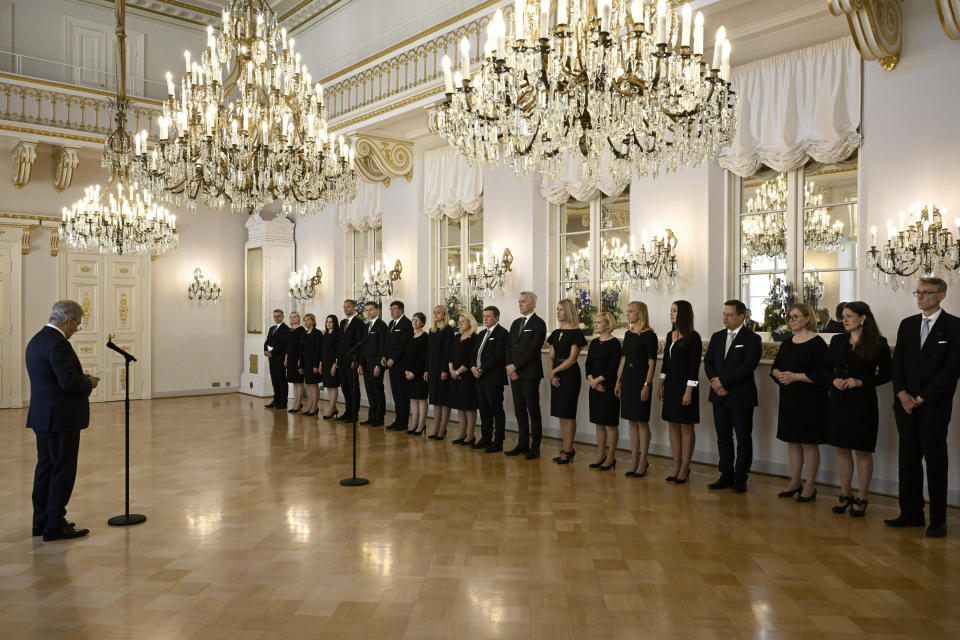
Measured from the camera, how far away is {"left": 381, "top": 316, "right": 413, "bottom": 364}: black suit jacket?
30.2ft

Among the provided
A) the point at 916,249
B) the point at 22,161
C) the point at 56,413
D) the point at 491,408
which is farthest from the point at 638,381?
the point at 22,161

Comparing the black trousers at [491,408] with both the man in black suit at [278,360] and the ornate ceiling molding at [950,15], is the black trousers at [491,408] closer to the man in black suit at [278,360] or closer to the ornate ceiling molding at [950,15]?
the man in black suit at [278,360]

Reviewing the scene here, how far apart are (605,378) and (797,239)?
7.44 feet

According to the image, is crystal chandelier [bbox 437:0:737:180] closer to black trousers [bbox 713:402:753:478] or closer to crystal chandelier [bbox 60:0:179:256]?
black trousers [bbox 713:402:753:478]

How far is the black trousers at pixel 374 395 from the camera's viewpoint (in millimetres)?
9758

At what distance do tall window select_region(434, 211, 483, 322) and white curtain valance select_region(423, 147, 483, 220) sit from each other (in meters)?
0.20

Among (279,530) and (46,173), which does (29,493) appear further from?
(46,173)

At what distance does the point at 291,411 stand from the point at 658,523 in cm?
736

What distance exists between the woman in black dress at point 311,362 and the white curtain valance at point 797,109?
643 cm

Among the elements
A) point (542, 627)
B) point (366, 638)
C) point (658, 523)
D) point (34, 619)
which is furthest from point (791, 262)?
point (34, 619)

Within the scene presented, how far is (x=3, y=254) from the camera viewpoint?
1157cm

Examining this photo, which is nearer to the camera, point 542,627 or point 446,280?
point 542,627

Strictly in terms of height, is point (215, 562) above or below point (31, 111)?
below

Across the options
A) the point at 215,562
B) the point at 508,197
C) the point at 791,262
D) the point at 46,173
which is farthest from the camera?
the point at 46,173
